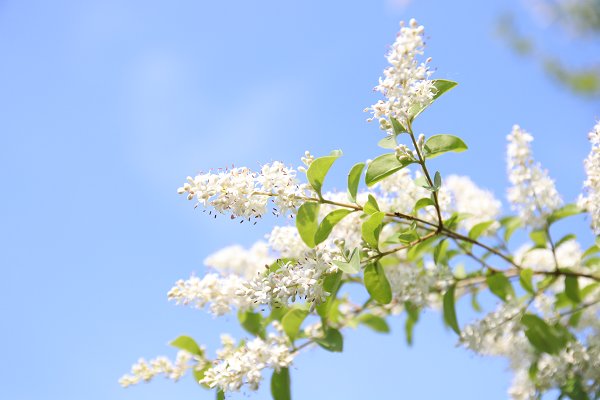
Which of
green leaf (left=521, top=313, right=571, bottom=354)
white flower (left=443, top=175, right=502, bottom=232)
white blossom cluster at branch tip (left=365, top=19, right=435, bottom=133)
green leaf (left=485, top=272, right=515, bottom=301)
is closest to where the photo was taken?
white blossom cluster at branch tip (left=365, top=19, right=435, bottom=133)

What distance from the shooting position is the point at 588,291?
8.94 feet

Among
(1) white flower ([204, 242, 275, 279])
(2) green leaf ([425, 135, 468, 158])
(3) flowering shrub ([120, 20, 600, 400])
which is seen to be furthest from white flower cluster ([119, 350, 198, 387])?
(2) green leaf ([425, 135, 468, 158])

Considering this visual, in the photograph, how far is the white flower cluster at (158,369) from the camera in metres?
2.49

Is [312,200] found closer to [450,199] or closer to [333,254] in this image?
[333,254]

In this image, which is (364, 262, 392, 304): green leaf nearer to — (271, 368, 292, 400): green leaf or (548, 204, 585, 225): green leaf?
(271, 368, 292, 400): green leaf

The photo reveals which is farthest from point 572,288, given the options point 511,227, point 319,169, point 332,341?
point 319,169

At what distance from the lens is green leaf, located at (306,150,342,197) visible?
5.68ft

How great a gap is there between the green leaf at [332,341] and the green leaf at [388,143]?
2.73ft

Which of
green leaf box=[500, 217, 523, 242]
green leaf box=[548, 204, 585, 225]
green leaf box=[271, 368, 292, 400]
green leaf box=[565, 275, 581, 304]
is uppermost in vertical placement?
green leaf box=[500, 217, 523, 242]

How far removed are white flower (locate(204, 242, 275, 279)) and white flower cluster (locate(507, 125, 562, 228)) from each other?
122 centimetres

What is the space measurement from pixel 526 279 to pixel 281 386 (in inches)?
40.6

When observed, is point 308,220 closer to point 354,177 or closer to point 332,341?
point 354,177

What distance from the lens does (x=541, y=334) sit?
7.79ft

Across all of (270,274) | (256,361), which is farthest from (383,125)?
(256,361)
